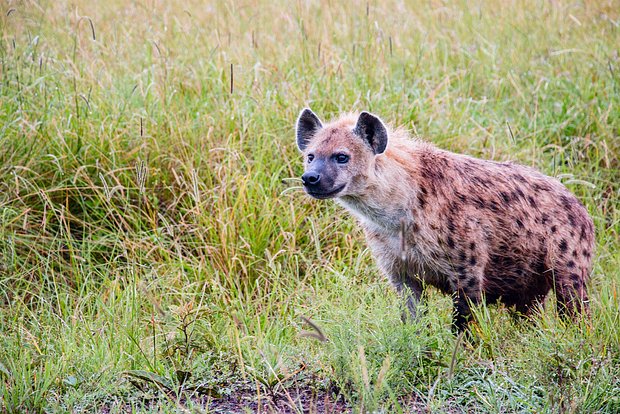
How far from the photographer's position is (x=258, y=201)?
4.67 m

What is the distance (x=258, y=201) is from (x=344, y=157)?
100 cm

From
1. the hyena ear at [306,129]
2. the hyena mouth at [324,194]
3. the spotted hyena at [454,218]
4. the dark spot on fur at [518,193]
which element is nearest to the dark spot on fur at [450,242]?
the spotted hyena at [454,218]

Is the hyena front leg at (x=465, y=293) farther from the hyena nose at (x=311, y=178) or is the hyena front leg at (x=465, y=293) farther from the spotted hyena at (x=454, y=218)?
the hyena nose at (x=311, y=178)

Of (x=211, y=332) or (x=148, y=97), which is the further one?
(x=148, y=97)

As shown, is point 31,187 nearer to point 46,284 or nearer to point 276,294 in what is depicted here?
point 46,284

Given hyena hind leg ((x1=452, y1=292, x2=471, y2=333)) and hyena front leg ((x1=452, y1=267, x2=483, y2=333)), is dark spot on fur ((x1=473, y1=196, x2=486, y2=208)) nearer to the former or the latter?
hyena front leg ((x1=452, y1=267, x2=483, y2=333))

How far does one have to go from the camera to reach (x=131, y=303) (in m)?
3.79

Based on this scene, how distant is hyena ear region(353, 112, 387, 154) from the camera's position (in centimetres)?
380

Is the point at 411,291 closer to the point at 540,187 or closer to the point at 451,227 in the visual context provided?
the point at 451,227

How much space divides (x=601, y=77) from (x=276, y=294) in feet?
9.69

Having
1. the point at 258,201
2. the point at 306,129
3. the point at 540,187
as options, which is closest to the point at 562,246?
the point at 540,187

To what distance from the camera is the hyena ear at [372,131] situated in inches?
150

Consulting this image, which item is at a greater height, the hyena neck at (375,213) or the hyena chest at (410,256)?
the hyena neck at (375,213)

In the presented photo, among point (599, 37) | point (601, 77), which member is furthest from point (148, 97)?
point (599, 37)
